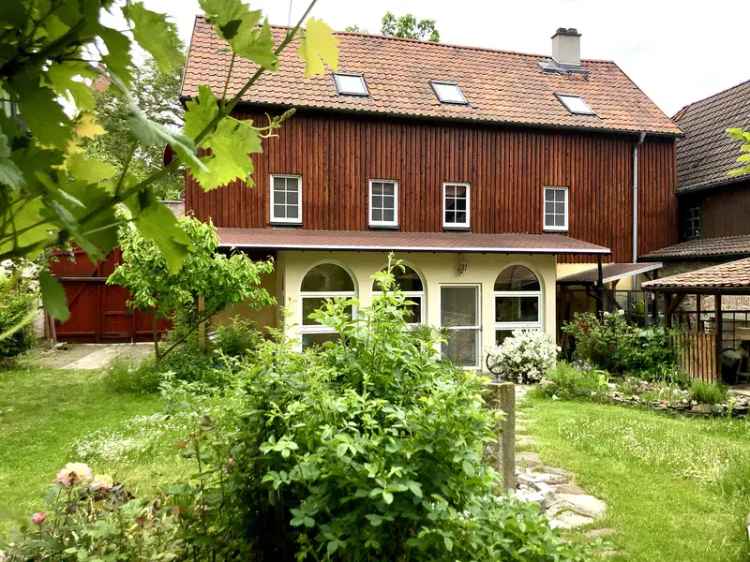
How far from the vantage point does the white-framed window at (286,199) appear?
14.1 m

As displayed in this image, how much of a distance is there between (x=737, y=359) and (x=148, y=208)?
541 inches

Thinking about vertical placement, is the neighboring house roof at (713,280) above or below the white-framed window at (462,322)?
above

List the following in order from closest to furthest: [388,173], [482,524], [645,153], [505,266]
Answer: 1. [482,524]
2. [505,266]
3. [388,173]
4. [645,153]

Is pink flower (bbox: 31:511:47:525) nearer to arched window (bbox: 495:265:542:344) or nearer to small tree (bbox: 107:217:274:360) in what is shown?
small tree (bbox: 107:217:274:360)

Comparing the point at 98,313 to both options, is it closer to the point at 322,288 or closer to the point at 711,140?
the point at 322,288

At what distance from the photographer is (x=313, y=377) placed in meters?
2.63

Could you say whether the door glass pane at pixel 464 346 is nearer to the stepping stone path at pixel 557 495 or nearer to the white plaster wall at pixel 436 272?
the white plaster wall at pixel 436 272

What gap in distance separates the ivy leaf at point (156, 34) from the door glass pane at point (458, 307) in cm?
1291

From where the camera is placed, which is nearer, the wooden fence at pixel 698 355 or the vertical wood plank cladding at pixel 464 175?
the wooden fence at pixel 698 355

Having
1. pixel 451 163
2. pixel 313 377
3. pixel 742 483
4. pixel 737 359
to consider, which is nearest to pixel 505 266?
pixel 451 163

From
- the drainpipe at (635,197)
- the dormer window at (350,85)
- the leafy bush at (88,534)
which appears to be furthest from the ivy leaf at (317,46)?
the drainpipe at (635,197)

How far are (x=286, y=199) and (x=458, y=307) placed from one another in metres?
4.94

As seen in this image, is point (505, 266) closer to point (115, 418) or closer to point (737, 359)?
point (737, 359)

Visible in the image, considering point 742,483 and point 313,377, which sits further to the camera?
point 742,483
